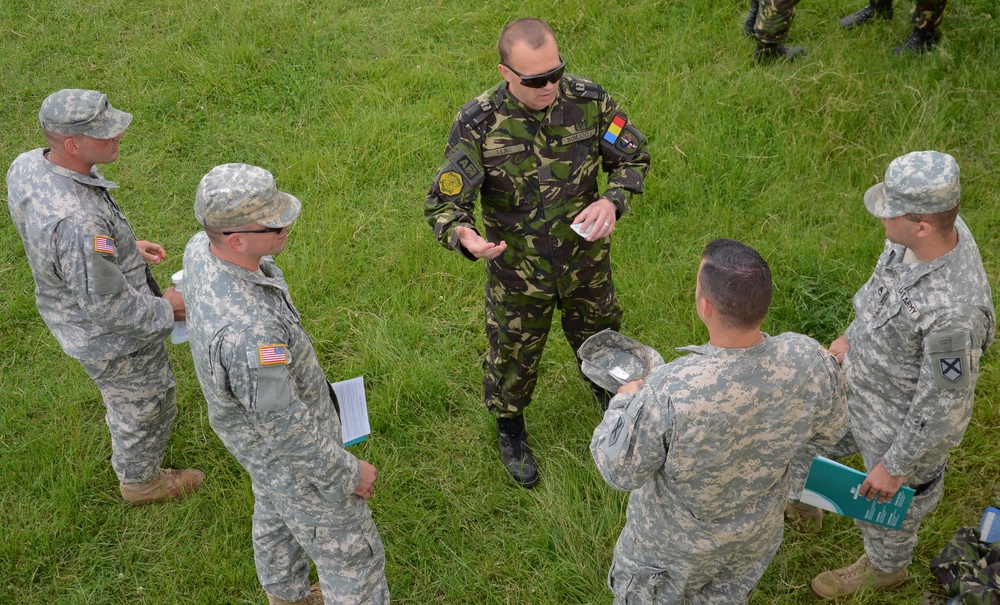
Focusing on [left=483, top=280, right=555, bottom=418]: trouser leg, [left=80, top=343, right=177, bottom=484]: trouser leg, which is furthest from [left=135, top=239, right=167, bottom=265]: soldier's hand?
[left=483, top=280, right=555, bottom=418]: trouser leg

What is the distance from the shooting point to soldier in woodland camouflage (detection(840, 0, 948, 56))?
6812mm

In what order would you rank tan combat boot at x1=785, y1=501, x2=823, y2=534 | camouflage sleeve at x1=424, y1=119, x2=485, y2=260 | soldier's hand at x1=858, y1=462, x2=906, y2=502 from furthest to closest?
tan combat boot at x1=785, y1=501, x2=823, y2=534
camouflage sleeve at x1=424, y1=119, x2=485, y2=260
soldier's hand at x1=858, y1=462, x2=906, y2=502

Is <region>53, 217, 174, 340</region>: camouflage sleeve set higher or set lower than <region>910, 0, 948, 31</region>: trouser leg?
lower

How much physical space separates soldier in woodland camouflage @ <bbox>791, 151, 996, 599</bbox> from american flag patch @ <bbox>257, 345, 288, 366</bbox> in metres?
2.38

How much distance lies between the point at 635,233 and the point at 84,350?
3680 millimetres

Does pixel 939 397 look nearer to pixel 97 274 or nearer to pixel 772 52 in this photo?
pixel 97 274

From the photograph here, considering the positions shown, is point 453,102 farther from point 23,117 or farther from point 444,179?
point 23,117

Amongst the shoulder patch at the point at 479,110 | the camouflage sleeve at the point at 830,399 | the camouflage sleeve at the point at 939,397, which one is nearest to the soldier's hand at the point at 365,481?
the shoulder patch at the point at 479,110

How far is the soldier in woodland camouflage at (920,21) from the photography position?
6.81 metres

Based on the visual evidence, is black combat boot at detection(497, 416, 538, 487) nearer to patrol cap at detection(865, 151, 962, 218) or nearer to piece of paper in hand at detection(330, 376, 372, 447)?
piece of paper in hand at detection(330, 376, 372, 447)

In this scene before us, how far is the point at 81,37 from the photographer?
325 inches

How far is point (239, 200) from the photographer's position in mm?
3119

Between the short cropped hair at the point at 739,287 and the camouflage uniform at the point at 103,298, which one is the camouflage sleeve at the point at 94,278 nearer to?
the camouflage uniform at the point at 103,298

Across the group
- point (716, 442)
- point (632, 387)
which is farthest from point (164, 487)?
point (716, 442)
